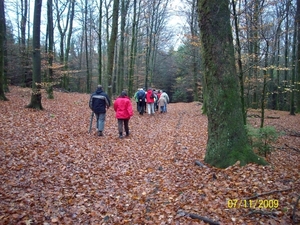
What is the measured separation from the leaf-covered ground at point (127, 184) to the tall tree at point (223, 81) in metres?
0.56

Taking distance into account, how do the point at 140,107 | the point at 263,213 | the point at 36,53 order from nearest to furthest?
the point at 263,213 → the point at 36,53 → the point at 140,107

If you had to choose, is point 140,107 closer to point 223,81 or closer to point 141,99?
point 141,99

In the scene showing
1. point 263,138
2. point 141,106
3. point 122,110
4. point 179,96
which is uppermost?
point 179,96

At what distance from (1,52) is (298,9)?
1887 cm

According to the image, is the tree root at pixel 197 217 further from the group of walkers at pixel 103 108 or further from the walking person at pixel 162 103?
the walking person at pixel 162 103

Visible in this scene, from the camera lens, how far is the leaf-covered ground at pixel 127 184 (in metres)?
3.90

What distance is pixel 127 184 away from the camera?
544cm

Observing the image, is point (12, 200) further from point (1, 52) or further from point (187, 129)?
point (1, 52)

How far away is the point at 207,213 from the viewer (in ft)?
12.8

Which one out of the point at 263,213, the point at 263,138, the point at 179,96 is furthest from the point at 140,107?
the point at 179,96

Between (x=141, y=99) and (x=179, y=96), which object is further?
(x=179, y=96)

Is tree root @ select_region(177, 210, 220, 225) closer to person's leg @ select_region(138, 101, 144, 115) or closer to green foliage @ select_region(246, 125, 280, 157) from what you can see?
green foliage @ select_region(246, 125, 280, 157)
